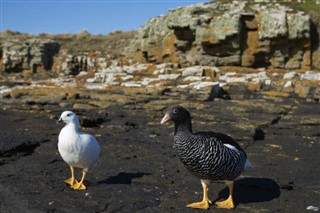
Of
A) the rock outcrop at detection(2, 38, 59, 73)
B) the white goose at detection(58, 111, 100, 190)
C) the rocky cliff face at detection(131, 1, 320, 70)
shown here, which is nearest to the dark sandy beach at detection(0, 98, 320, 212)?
the white goose at detection(58, 111, 100, 190)

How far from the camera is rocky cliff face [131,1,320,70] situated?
92.2 ft

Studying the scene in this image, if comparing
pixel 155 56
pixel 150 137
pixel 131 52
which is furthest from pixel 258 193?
pixel 131 52

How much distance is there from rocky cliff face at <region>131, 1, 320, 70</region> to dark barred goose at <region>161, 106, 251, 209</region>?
75.2 ft

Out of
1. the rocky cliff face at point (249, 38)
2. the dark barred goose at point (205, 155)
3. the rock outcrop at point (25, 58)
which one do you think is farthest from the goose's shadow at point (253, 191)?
the rock outcrop at point (25, 58)

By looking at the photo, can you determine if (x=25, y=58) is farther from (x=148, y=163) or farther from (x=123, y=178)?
(x=123, y=178)

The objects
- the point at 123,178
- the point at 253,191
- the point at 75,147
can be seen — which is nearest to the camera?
the point at 75,147

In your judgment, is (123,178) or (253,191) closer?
(253,191)

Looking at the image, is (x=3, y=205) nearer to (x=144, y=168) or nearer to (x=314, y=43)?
(x=144, y=168)

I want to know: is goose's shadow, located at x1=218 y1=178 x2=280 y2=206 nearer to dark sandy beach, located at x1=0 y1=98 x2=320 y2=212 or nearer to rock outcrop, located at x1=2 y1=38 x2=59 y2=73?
dark sandy beach, located at x1=0 y1=98 x2=320 y2=212

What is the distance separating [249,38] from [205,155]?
79.2 feet

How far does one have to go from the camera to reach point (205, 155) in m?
6.03

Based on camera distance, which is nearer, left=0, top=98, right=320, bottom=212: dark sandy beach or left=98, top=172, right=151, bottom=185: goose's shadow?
left=0, top=98, right=320, bottom=212: dark sandy beach

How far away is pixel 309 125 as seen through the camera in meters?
13.1

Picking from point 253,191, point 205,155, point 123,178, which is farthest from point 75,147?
point 253,191
